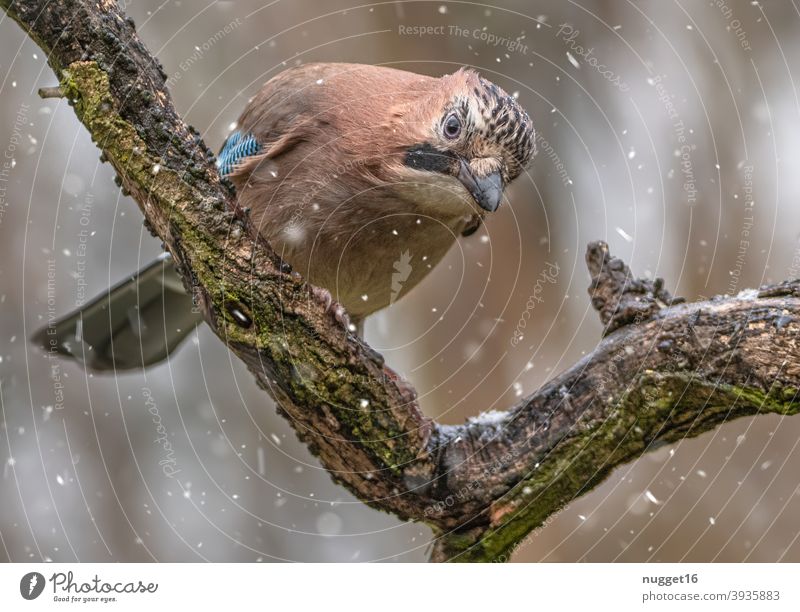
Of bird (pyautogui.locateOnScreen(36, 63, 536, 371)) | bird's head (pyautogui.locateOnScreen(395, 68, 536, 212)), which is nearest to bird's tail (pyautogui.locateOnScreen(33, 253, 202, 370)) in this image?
bird (pyautogui.locateOnScreen(36, 63, 536, 371))

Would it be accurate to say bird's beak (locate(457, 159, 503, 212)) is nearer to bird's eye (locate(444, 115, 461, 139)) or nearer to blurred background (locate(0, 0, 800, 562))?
bird's eye (locate(444, 115, 461, 139))

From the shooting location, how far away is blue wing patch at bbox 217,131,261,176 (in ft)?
15.5

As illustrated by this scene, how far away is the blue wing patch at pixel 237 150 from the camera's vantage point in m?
4.73

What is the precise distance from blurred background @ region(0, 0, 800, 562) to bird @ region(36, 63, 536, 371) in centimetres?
138

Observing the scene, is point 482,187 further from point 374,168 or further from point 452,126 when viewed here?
point 374,168

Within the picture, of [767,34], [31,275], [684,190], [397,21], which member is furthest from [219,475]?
[767,34]

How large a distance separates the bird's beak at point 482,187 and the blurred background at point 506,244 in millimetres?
2329

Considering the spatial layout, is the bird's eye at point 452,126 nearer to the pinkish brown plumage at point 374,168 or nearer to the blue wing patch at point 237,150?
the pinkish brown plumage at point 374,168

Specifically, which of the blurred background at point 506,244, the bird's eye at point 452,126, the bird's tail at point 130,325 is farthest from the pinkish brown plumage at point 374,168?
the blurred background at point 506,244

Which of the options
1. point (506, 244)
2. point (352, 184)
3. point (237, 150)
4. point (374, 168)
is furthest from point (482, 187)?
point (506, 244)

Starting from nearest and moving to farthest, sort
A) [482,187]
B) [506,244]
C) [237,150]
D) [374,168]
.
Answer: [482,187]
[374,168]
[237,150]
[506,244]

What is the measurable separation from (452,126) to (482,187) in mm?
339

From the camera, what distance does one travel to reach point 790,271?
235 inches

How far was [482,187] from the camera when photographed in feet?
12.8
